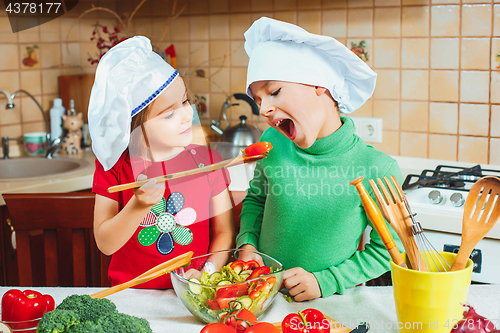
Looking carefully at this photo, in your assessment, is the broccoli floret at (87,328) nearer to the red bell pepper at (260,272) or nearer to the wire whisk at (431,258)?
the red bell pepper at (260,272)

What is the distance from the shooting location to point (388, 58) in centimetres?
149

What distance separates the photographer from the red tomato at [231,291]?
0.58 m

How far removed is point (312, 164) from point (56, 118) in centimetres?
137

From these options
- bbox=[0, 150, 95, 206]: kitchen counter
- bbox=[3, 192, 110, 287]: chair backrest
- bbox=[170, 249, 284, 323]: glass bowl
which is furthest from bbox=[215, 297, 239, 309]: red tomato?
bbox=[0, 150, 95, 206]: kitchen counter

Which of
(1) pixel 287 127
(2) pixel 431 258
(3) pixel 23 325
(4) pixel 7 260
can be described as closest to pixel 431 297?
(2) pixel 431 258

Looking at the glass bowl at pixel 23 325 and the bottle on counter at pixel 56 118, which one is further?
the bottle on counter at pixel 56 118

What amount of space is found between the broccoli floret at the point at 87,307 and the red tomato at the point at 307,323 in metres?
0.22

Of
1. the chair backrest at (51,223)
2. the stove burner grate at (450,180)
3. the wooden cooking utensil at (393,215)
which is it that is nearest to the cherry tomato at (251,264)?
the wooden cooking utensil at (393,215)

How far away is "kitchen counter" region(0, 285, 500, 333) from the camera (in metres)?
0.63

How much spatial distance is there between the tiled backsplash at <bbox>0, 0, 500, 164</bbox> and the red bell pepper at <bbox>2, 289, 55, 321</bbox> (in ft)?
3.23

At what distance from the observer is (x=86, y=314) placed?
20.4 inches

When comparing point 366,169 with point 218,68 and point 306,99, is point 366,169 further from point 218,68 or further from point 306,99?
point 218,68

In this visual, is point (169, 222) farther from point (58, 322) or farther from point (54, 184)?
point (54, 184)

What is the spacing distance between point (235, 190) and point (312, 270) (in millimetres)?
195
